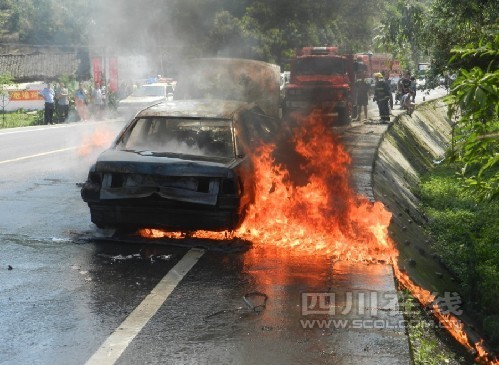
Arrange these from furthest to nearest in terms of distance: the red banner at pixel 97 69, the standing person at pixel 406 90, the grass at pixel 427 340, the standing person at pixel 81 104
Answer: the red banner at pixel 97 69 < the standing person at pixel 81 104 < the standing person at pixel 406 90 < the grass at pixel 427 340

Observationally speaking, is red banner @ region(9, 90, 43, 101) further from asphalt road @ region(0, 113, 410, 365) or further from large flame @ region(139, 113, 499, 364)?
large flame @ region(139, 113, 499, 364)

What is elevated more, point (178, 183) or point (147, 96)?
point (178, 183)

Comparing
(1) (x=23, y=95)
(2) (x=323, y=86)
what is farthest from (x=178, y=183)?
(1) (x=23, y=95)

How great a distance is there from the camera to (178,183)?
805 centimetres

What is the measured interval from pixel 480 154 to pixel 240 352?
2.24 metres

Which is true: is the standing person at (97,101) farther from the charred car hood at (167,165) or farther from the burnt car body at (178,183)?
the charred car hood at (167,165)

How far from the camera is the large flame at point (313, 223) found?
779cm

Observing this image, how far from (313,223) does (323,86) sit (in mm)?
16484

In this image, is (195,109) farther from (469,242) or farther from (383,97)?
(383,97)

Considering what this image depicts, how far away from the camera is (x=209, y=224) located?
8148mm

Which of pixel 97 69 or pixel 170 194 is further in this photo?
pixel 97 69

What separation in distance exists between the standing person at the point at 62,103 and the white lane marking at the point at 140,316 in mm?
24895

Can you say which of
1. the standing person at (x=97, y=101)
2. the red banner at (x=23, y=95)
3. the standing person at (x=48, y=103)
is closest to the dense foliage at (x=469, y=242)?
the standing person at (x=48, y=103)

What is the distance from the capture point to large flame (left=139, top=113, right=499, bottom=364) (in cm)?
779
